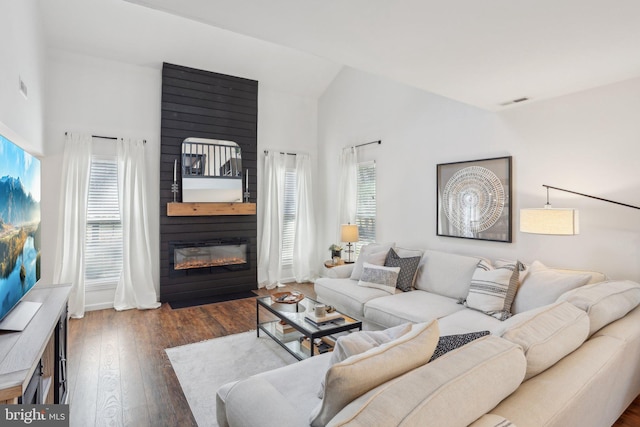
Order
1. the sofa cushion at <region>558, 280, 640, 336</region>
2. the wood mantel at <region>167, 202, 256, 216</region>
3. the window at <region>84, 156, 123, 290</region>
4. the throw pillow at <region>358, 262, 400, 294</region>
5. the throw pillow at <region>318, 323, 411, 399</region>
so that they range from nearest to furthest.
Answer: the throw pillow at <region>318, 323, 411, 399</region> → the sofa cushion at <region>558, 280, 640, 336</region> → the throw pillow at <region>358, 262, 400, 294</region> → the window at <region>84, 156, 123, 290</region> → the wood mantel at <region>167, 202, 256, 216</region>

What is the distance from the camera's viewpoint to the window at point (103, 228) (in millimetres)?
4441

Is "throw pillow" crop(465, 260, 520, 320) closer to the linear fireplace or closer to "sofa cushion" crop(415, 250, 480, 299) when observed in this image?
"sofa cushion" crop(415, 250, 480, 299)

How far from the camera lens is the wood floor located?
7.47 feet

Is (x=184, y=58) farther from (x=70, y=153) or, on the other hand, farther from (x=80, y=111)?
(x=70, y=153)

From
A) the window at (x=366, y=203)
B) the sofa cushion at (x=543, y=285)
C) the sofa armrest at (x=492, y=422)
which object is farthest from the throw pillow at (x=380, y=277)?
the sofa armrest at (x=492, y=422)

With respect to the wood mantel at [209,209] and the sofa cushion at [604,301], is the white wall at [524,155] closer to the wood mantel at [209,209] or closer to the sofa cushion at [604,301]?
the sofa cushion at [604,301]

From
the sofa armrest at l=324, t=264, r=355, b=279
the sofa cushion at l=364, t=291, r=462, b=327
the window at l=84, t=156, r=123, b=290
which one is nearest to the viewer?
the sofa cushion at l=364, t=291, r=462, b=327

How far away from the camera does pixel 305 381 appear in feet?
5.76

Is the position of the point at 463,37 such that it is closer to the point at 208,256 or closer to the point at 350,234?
the point at 350,234

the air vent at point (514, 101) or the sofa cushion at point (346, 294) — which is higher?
the air vent at point (514, 101)

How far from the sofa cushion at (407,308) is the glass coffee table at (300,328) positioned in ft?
0.99

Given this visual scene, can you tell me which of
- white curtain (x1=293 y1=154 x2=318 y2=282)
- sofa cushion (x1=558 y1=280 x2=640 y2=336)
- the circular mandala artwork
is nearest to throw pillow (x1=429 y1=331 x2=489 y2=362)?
sofa cushion (x1=558 y1=280 x2=640 y2=336)

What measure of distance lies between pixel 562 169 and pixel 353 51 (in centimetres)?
225

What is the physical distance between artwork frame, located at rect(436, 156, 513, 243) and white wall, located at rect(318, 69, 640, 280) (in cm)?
8
